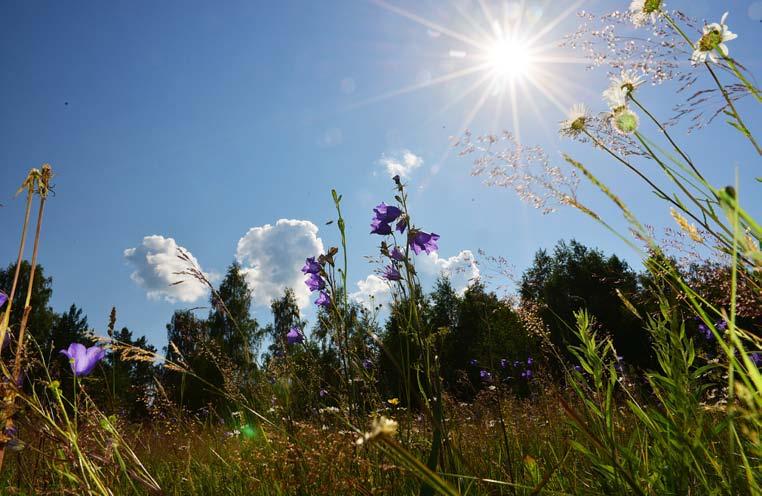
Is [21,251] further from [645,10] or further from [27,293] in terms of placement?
[645,10]

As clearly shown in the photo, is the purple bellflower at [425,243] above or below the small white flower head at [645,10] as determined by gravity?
below

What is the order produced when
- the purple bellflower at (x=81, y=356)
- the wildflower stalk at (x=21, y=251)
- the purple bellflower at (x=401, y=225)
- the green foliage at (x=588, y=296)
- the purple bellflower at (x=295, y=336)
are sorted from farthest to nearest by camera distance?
the green foliage at (x=588, y=296)
the purple bellflower at (x=295, y=336)
the purple bellflower at (x=401, y=225)
the purple bellflower at (x=81, y=356)
the wildflower stalk at (x=21, y=251)

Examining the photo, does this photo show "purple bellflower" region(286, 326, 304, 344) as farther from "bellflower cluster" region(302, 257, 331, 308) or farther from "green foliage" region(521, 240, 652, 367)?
"green foliage" region(521, 240, 652, 367)

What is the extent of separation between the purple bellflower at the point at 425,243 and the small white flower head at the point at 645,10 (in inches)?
49.0

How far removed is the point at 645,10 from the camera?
1.42 meters

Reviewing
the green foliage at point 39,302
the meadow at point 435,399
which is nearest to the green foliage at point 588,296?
the meadow at point 435,399

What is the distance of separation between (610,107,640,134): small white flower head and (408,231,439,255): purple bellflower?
44.1 inches

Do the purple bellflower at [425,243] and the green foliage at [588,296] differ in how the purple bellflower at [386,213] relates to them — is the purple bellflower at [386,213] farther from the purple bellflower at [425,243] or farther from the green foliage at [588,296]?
the green foliage at [588,296]

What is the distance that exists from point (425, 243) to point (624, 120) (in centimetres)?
127

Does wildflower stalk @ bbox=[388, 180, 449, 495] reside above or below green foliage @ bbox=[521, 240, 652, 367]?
below

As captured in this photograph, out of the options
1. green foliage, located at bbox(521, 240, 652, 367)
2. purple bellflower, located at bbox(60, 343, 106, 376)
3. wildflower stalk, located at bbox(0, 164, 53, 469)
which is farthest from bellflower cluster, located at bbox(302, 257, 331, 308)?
green foliage, located at bbox(521, 240, 652, 367)

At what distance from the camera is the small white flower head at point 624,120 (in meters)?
1.15

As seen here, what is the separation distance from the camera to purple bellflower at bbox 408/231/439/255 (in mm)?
2266

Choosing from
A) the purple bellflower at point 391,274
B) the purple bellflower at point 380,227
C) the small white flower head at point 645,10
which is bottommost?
the purple bellflower at point 391,274
